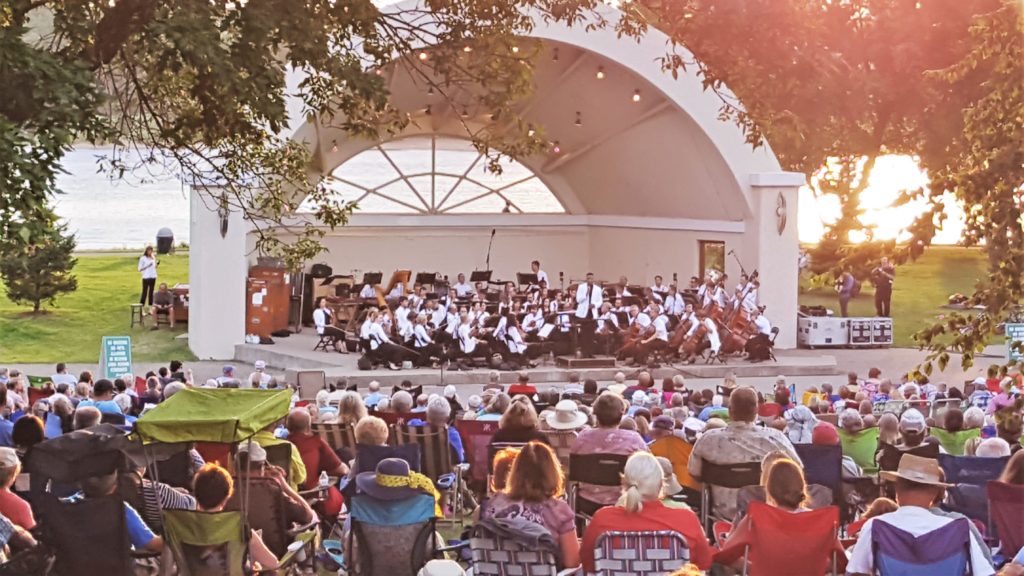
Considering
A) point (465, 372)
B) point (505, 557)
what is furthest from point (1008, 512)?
point (465, 372)

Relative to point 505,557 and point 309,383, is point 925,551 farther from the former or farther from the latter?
point 309,383

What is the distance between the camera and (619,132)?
3278cm

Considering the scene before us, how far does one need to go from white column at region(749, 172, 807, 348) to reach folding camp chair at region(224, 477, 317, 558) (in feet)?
71.4

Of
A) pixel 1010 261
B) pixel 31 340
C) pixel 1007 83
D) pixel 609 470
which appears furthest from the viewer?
pixel 31 340

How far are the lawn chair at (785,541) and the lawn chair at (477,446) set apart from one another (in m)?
4.11

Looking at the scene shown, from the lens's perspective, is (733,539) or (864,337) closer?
(733,539)

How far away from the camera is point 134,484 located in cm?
826

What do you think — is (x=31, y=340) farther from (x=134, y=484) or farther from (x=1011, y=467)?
(x=1011, y=467)

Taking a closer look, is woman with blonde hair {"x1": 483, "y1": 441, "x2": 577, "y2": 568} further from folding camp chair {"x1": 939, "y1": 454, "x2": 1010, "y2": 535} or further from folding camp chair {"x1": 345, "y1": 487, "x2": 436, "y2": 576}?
folding camp chair {"x1": 939, "y1": 454, "x2": 1010, "y2": 535}

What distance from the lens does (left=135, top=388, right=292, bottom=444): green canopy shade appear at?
8281 millimetres

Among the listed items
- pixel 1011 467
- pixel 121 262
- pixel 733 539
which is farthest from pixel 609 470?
pixel 121 262

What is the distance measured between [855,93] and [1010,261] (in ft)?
93.5

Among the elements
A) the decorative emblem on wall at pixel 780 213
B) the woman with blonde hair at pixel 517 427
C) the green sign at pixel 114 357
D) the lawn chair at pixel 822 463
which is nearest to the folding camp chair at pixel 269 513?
the woman with blonde hair at pixel 517 427

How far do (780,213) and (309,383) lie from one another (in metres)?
14.4
